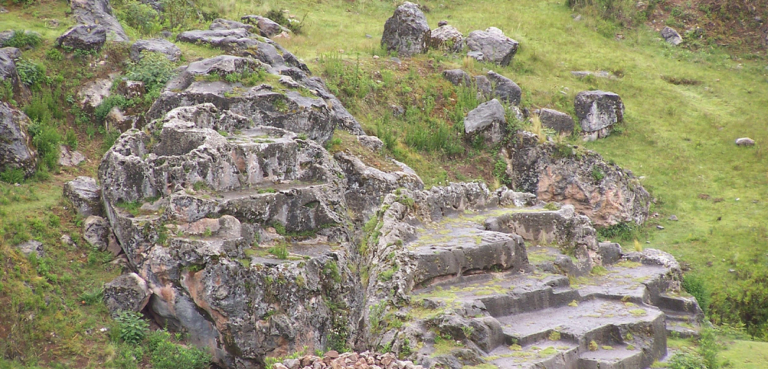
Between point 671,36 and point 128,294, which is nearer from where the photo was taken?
point 128,294

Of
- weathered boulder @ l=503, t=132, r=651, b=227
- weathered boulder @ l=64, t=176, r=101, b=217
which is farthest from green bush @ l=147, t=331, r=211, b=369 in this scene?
weathered boulder @ l=503, t=132, r=651, b=227

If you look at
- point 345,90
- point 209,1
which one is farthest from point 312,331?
point 209,1

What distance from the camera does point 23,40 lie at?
21.1 metres

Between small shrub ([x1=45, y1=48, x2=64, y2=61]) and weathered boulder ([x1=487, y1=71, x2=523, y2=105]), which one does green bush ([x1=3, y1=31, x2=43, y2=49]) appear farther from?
weathered boulder ([x1=487, y1=71, x2=523, y2=105])

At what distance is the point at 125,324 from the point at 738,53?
130ft

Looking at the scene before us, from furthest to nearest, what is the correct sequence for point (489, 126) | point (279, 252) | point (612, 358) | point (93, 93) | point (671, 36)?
point (671, 36)
point (489, 126)
point (93, 93)
point (279, 252)
point (612, 358)

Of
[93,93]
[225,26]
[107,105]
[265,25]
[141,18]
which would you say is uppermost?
[225,26]

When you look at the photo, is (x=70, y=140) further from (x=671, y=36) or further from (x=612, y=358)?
(x=671, y=36)

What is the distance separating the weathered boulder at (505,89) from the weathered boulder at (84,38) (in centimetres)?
1723

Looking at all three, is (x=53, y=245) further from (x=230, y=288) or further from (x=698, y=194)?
(x=698, y=194)

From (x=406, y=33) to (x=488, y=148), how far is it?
835cm

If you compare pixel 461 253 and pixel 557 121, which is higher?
pixel 461 253

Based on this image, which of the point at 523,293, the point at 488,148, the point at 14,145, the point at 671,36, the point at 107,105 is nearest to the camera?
the point at 523,293

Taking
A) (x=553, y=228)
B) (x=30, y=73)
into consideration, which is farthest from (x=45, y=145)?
(x=553, y=228)
